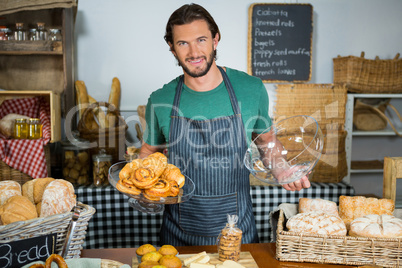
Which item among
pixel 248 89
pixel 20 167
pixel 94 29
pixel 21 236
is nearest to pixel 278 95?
pixel 248 89

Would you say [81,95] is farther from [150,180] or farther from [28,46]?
[150,180]

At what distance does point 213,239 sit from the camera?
5.51 feet

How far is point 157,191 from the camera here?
1.22m

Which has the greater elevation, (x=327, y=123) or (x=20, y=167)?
(x=327, y=123)

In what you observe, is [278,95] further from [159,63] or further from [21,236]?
[21,236]

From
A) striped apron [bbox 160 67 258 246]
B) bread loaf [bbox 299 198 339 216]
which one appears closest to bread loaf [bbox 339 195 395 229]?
bread loaf [bbox 299 198 339 216]

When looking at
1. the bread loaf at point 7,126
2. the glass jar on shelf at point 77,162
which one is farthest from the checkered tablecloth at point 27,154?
the glass jar on shelf at point 77,162

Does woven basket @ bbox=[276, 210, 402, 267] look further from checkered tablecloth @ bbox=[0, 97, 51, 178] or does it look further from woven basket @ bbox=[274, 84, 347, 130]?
woven basket @ bbox=[274, 84, 347, 130]

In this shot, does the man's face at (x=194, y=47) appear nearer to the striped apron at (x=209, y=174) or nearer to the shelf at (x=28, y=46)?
the striped apron at (x=209, y=174)

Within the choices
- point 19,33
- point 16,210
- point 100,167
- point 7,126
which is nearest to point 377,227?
point 16,210

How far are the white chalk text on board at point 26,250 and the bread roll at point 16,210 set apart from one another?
0.33 feet

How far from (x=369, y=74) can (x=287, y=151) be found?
8.39 feet

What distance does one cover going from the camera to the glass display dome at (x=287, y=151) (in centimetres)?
124

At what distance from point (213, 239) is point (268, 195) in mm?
1129
